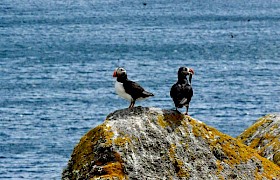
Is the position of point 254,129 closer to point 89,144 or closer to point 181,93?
point 181,93

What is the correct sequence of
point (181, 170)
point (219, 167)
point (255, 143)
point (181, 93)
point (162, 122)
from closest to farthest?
point (181, 170) → point (219, 167) → point (162, 122) → point (181, 93) → point (255, 143)

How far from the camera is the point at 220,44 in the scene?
193625mm

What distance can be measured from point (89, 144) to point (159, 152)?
92 centimetres

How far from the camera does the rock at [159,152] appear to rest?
383 inches

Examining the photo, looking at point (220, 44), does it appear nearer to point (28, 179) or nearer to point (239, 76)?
point (239, 76)

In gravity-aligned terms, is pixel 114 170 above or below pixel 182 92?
below

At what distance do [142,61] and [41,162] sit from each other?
75.4 m

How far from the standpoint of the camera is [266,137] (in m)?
12.1

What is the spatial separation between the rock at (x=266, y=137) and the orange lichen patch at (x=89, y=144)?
9.31 ft

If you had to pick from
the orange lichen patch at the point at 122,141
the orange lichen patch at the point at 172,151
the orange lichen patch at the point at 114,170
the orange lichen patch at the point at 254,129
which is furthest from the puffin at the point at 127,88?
the orange lichen patch at the point at 114,170

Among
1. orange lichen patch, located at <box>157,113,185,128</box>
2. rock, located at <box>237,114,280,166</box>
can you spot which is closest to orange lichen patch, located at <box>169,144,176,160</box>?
orange lichen patch, located at <box>157,113,185,128</box>

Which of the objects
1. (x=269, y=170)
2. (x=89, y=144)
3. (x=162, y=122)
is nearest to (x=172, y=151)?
(x=162, y=122)

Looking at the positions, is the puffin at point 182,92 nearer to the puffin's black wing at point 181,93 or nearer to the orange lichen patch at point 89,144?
the puffin's black wing at point 181,93

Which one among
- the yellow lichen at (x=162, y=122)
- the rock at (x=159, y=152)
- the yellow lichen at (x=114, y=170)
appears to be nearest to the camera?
the yellow lichen at (x=114, y=170)
